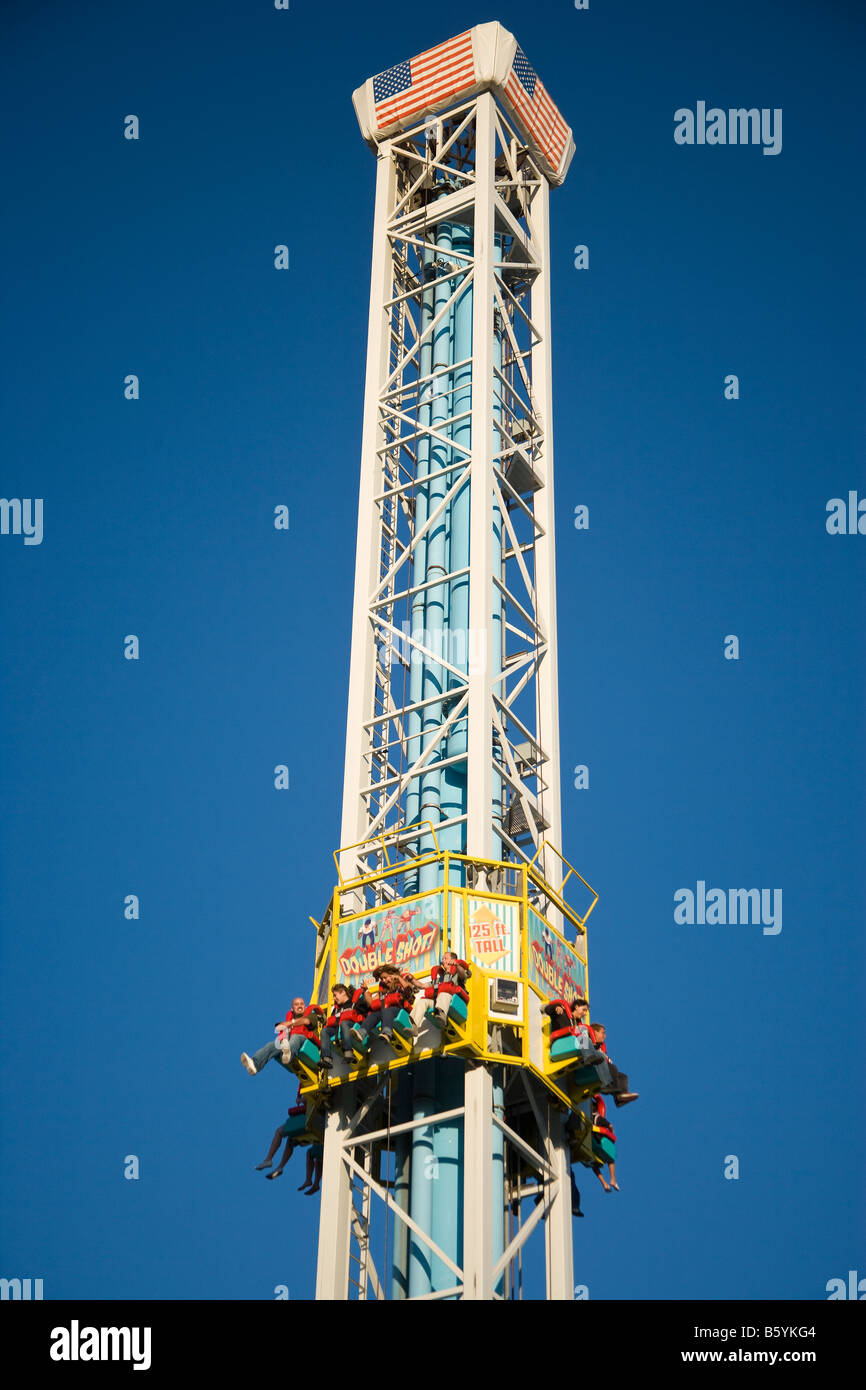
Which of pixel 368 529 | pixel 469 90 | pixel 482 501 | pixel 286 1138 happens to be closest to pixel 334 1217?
pixel 286 1138

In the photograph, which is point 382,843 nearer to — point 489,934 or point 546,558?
A: point 489,934

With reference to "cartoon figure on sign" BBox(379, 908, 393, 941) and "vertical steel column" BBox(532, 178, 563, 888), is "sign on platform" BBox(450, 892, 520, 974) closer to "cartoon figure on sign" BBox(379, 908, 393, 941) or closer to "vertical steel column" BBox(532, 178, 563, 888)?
"cartoon figure on sign" BBox(379, 908, 393, 941)

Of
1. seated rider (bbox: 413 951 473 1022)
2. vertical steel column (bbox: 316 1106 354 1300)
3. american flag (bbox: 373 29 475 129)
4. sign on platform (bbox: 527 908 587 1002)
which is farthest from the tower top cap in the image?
vertical steel column (bbox: 316 1106 354 1300)

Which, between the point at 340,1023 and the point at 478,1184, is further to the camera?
the point at 340,1023

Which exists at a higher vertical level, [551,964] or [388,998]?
[551,964]

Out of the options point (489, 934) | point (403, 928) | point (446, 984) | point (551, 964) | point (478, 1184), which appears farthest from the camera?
point (551, 964)

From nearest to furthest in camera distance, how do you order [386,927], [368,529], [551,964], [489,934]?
1. [489,934]
2. [386,927]
3. [551,964]
4. [368,529]
